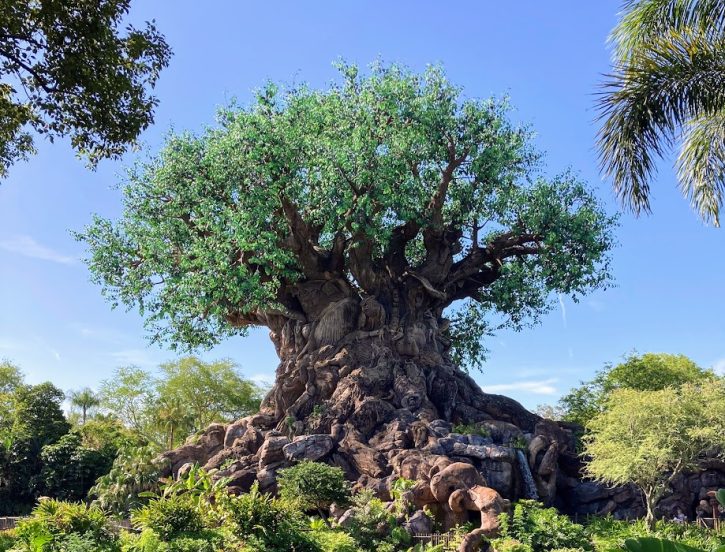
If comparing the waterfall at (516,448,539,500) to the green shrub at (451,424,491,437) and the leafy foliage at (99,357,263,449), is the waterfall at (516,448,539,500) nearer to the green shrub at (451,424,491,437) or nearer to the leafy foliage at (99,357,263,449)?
the green shrub at (451,424,491,437)

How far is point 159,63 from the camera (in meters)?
9.53

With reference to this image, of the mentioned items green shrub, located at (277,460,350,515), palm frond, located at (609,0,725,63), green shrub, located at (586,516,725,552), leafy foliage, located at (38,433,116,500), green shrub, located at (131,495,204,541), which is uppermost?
palm frond, located at (609,0,725,63)

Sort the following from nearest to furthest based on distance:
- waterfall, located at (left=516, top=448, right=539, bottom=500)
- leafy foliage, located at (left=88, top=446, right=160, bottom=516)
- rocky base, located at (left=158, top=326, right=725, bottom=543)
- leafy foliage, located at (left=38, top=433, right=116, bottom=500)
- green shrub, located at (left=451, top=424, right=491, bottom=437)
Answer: rocky base, located at (left=158, top=326, right=725, bottom=543) → waterfall, located at (left=516, top=448, right=539, bottom=500) → green shrub, located at (left=451, top=424, right=491, bottom=437) → leafy foliage, located at (left=88, top=446, right=160, bottom=516) → leafy foliage, located at (left=38, top=433, right=116, bottom=500)

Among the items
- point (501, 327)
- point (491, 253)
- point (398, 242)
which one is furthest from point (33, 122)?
point (501, 327)

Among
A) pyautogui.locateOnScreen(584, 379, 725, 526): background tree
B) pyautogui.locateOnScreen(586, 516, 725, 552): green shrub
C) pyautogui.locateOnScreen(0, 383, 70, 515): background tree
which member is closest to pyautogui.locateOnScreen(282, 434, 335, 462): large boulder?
pyautogui.locateOnScreen(586, 516, 725, 552): green shrub

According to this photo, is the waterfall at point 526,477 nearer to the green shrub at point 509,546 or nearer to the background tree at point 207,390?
the green shrub at point 509,546

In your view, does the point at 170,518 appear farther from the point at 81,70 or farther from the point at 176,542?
the point at 81,70

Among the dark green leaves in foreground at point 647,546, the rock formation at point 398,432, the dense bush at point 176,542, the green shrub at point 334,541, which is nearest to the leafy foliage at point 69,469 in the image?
the rock formation at point 398,432

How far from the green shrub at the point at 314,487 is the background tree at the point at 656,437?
6421 millimetres

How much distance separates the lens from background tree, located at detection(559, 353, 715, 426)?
2917 centimetres

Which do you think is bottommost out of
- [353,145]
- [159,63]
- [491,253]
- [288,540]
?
[288,540]

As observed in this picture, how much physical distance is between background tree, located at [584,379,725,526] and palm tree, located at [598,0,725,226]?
6.90 m

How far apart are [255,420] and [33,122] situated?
12494 millimetres

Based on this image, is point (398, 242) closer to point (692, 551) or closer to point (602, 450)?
point (602, 450)
